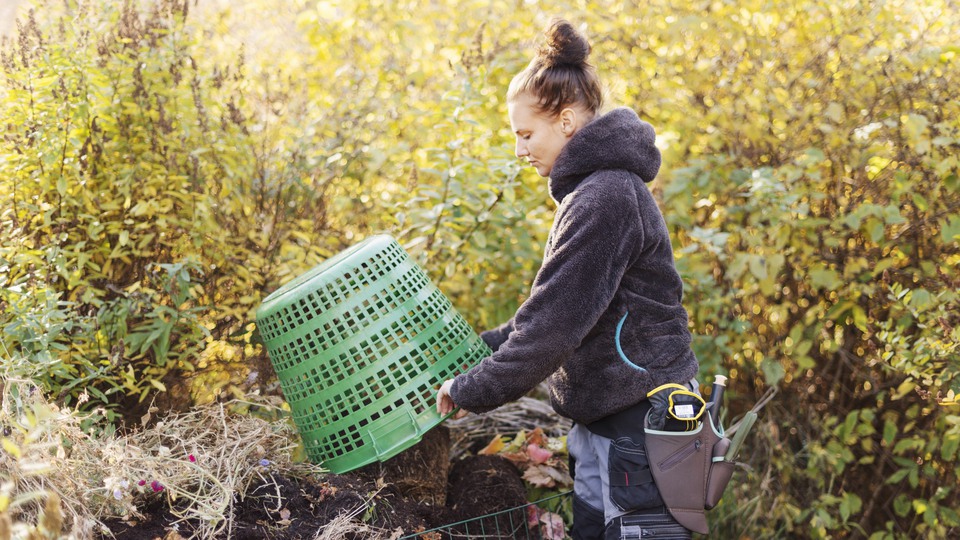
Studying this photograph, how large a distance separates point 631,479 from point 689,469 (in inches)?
5.9

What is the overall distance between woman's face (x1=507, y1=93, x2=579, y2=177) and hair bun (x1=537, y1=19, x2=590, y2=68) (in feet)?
0.39

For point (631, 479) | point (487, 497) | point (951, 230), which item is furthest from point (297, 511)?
point (951, 230)

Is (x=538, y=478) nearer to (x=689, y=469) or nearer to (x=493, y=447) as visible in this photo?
(x=493, y=447)

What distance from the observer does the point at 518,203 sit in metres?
3.26

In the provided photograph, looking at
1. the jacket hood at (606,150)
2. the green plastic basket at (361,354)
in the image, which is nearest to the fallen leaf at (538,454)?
the green plastic basket at (361,354)

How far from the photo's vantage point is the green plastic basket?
2.20m

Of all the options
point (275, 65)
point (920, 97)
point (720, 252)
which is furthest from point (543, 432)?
point (275, 65)

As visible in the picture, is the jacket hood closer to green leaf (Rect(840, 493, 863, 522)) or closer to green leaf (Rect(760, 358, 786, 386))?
green leaf (Rect(760, 358, 786, 386))

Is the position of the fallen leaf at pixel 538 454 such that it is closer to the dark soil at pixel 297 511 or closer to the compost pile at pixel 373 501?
the compost pile at pixel 373 501

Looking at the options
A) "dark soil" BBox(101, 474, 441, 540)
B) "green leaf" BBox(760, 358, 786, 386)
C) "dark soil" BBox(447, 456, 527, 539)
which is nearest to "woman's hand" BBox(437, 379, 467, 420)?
"dark soil" BBox(101, 474, 441, 540)

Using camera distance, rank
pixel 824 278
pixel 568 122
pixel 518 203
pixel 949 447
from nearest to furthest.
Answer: pixel 568 122, pixel 949 447, pixel 824 278, pixel 518 203

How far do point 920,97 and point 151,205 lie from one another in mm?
2794

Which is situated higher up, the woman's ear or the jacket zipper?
the woman's ear

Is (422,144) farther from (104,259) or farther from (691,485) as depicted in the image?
(691,485)
